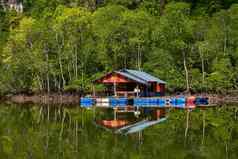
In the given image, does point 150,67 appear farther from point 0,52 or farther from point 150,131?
point 150,131

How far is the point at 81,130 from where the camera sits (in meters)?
30.1

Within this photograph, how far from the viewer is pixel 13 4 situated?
112000 mm

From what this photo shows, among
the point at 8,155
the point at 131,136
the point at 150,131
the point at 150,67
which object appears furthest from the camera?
the point at 150,67

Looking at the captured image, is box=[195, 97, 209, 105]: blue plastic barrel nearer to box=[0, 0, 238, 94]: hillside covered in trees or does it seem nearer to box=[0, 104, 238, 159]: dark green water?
box=[0, 0, 238, 94]: hillside covered in trees

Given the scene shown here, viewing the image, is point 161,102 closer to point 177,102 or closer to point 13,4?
point 177,102

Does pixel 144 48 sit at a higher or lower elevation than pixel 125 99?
higher

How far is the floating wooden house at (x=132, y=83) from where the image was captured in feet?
202

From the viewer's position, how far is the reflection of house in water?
111 meters

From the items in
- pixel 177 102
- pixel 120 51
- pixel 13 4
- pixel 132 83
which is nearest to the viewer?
pixel 177 102

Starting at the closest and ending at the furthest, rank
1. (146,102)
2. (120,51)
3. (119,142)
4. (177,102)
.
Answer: (119,142)
(177,102)
(146,102)
(120,51)

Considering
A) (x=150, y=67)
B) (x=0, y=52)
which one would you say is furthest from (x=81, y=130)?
(x=0, y=52)

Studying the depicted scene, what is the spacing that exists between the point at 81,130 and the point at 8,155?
9.30 metres

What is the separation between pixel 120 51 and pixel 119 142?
52247 mm

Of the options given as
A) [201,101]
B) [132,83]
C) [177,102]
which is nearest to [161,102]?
[177,102]
